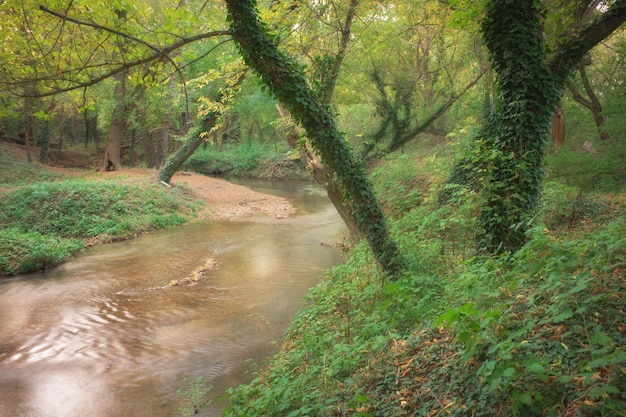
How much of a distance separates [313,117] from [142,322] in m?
5.25

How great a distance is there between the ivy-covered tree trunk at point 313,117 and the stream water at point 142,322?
2604 mm

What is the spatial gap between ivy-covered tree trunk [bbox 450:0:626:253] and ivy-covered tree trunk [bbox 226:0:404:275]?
1729 mm

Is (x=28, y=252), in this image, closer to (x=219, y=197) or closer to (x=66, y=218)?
(x=66, y=218)

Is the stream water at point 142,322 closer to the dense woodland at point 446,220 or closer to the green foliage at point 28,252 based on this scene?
the green foliage at point 28,252

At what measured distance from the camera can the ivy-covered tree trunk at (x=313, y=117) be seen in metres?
5.96

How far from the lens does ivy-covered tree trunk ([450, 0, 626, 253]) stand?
17.1ft

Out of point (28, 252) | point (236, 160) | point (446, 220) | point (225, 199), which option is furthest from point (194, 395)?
point (236, 160)

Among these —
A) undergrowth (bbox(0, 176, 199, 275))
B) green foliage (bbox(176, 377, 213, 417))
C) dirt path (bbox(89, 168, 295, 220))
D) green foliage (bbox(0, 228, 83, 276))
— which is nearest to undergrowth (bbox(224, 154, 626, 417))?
green foliage (bbox(176, 377, 213, 417))

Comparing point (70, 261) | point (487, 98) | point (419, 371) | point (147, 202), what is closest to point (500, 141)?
point (419, 371)

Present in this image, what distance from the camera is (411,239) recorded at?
7.93 metres

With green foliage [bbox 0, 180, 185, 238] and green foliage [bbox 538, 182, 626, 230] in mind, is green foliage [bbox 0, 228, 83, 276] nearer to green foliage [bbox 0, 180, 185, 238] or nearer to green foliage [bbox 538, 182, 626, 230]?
green foliage [bbox 0, 180, 185, 238]

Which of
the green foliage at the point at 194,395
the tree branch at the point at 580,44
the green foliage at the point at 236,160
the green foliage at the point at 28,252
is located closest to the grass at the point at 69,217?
the green foliage at the point at 28,252

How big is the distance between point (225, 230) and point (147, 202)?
13.1ft

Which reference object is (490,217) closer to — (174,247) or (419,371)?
(419,371)
